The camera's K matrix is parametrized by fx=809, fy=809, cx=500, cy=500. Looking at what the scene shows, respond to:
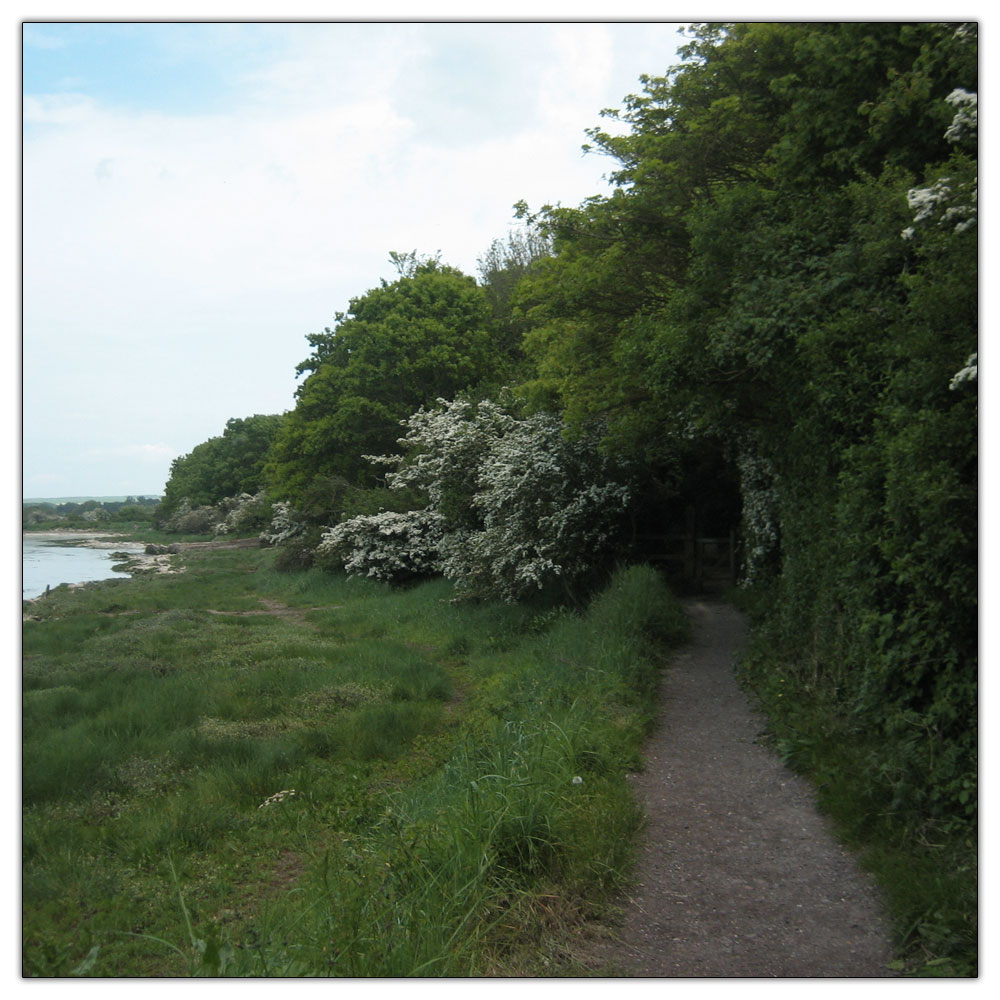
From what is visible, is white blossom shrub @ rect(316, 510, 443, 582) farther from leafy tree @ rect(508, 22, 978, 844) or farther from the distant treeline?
the distant treeline

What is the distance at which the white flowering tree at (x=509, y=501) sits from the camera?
14484 millimetres

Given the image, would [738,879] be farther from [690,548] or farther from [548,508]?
[690,548]

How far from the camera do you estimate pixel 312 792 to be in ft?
24.7

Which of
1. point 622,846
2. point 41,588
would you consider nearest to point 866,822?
point 622,846

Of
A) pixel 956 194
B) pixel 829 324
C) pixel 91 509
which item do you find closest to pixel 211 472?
pixel 91 509

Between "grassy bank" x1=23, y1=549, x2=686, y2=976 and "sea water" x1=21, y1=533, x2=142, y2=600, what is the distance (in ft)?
0.71

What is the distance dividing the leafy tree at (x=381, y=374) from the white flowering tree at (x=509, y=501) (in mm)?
6811

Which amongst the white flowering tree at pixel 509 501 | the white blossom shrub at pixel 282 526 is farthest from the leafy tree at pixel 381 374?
the white flowering tree at pixel 509 501

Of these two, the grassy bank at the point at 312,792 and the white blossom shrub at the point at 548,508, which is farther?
the white blossom shrub at the point at 548,508

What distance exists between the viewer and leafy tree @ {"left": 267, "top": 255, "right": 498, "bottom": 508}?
85.0 feet

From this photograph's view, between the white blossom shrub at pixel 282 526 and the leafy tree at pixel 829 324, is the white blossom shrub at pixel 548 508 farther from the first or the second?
the white blossom shrub at pixel 282 526

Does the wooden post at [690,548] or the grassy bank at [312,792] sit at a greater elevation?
the wooden post at [690,548]

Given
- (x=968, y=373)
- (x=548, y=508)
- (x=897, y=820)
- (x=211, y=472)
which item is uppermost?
(x=968, y=373)

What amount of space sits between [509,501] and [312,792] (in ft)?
27.5
